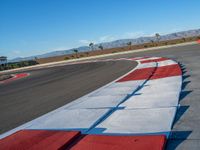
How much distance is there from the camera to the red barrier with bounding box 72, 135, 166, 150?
3761 millimetres

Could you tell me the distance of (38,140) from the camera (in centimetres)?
464

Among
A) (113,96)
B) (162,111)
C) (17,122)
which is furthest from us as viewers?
(113,96)

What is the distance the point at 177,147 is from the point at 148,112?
1839 millimetres

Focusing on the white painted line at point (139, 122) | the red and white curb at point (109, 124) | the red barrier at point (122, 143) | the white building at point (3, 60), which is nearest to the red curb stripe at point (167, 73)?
the red and white curb at point (109, 124)

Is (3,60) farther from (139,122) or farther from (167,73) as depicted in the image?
(139,122)

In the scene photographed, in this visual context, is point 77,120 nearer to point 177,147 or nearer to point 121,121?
point 121,121

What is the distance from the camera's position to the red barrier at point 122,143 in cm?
376

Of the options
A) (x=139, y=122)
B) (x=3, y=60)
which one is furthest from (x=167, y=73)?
(x=3, y=60)

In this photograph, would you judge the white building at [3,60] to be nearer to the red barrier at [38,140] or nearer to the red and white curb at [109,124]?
the red and white curb at [109,124]

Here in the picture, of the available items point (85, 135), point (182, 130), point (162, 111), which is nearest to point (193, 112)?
point (162, 111)

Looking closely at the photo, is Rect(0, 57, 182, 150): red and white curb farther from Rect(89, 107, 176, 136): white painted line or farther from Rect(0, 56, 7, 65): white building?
Rect(0, 56, 7, 65): white building

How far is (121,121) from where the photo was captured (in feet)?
16.8

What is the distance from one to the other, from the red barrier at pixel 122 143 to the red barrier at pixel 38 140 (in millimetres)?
287

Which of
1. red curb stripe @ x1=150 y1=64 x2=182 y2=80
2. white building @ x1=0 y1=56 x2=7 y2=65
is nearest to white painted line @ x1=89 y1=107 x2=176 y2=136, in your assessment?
red curb stripe @ x1=150 y1=64 x2=182 y2=80
